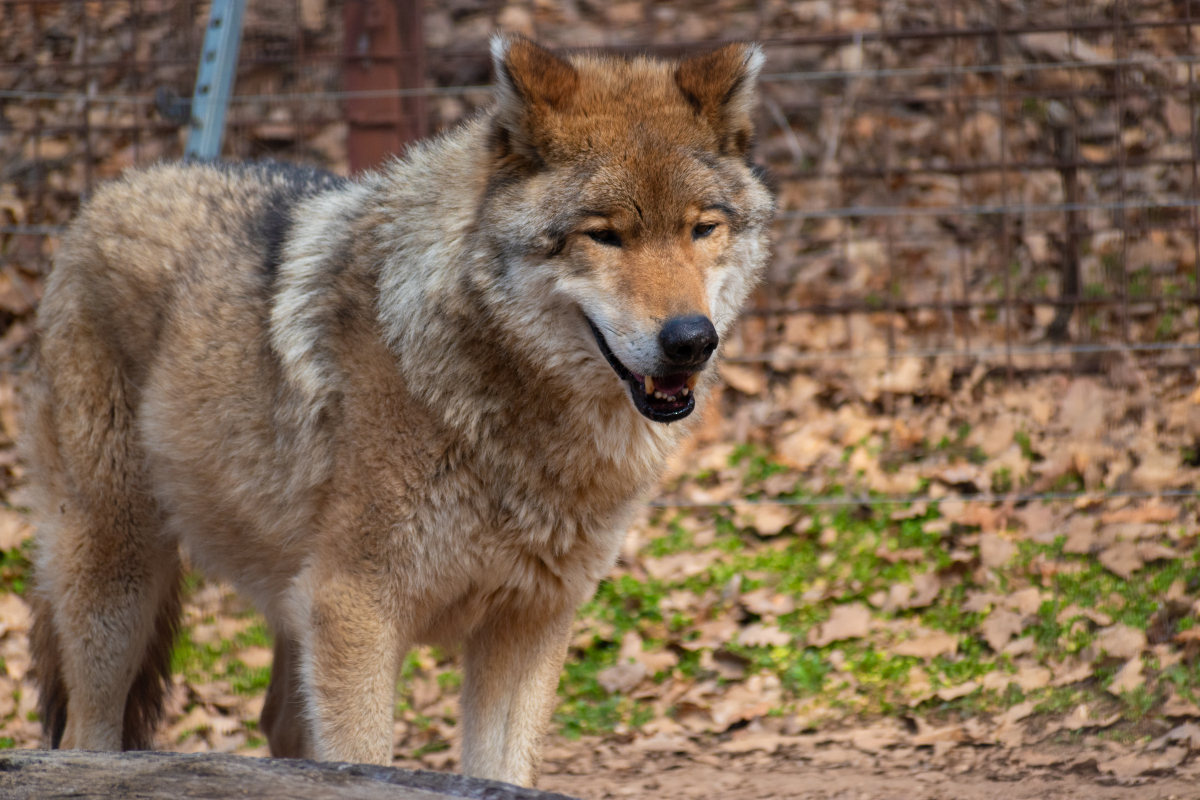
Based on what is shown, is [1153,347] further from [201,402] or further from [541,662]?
[201,402]

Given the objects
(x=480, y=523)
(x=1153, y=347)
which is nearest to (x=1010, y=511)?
(x=1153, y=347)

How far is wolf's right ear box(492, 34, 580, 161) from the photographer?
112 inches

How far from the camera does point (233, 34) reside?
477 cm

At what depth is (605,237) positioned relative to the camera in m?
2.79

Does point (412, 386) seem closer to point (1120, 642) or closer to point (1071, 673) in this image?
point (1071, 673)

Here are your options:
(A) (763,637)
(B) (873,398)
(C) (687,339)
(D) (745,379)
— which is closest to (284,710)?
(A) (763,637)

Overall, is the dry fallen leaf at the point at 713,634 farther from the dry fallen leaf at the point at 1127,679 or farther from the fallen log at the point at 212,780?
the fallen log at the point at 212,780

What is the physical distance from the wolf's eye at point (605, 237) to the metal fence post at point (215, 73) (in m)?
2.64

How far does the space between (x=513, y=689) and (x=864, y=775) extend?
139 cm

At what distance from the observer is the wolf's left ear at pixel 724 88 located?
297cm

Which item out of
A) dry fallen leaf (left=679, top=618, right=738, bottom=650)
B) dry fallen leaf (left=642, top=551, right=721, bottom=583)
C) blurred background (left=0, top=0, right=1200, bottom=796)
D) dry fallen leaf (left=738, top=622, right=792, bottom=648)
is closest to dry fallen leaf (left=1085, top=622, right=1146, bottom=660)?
blurred background (left=0, top=0, right=1200, bottom=796)

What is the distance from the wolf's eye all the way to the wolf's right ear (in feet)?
0.84

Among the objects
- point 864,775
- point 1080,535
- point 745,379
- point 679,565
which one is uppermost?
point 745,379

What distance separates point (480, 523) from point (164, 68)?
6028 millimetres
